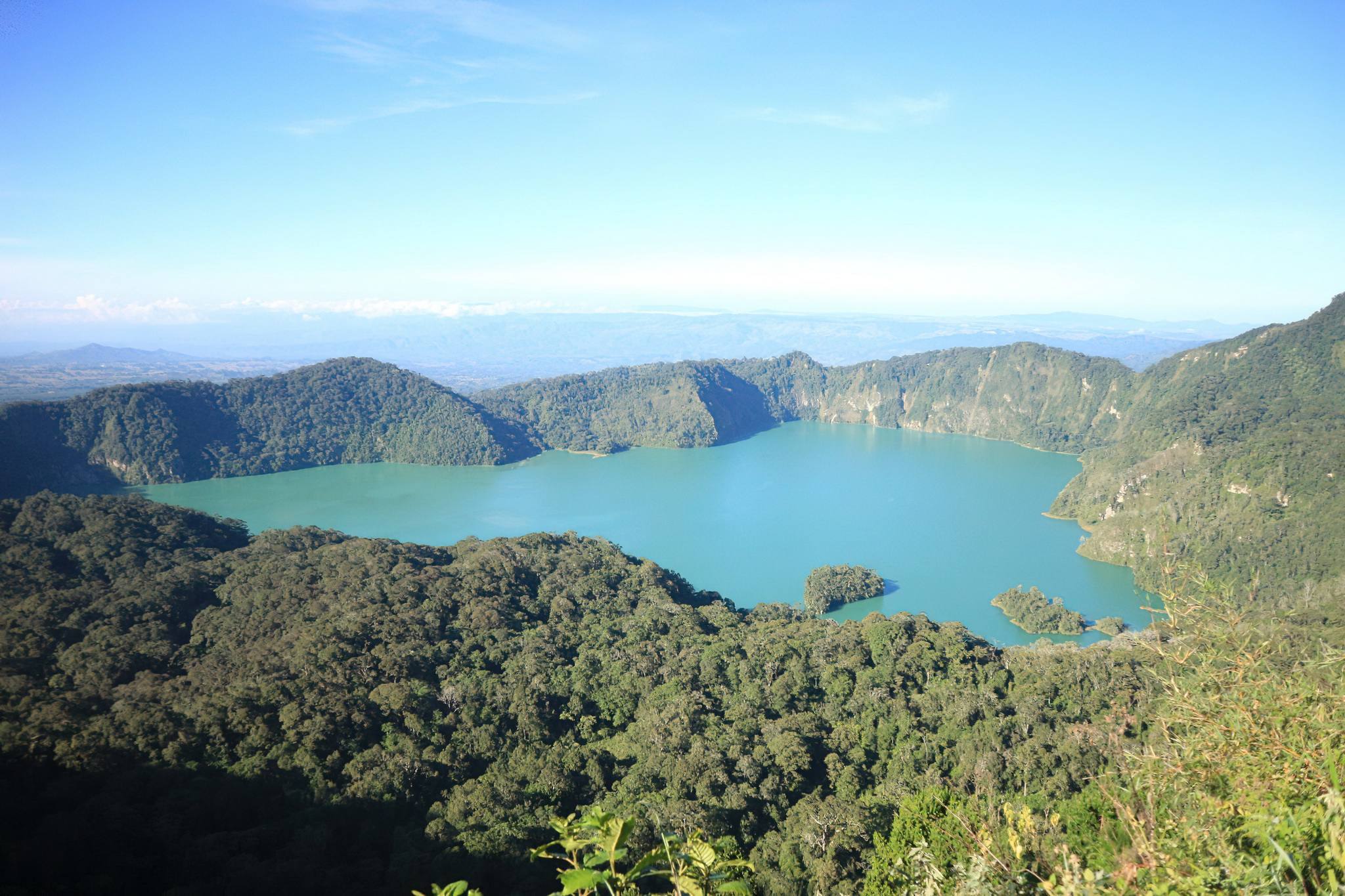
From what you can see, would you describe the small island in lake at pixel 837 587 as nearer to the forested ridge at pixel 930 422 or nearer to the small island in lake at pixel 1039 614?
the small island in lake at pixel 1039 614

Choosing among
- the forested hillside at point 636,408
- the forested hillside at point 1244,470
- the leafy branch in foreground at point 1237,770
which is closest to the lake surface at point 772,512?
the forested hillside at point 1244,470

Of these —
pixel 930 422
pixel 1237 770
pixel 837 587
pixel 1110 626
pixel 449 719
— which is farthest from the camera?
pixel 930 422

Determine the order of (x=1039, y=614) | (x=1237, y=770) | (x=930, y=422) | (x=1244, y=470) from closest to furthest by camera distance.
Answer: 1. (x=1237, y=770)
2. (x=1039, y=614)
3. (x=1244, y=470)
4. (x=930, y=422)

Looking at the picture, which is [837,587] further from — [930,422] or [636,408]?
[930,422]

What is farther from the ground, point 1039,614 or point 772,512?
point 772,512

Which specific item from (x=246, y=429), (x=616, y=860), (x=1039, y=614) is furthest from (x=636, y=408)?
(x=616, y=860)

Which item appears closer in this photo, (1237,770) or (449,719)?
(1237,770)

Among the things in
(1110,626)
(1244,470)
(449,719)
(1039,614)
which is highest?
(1244,470)
